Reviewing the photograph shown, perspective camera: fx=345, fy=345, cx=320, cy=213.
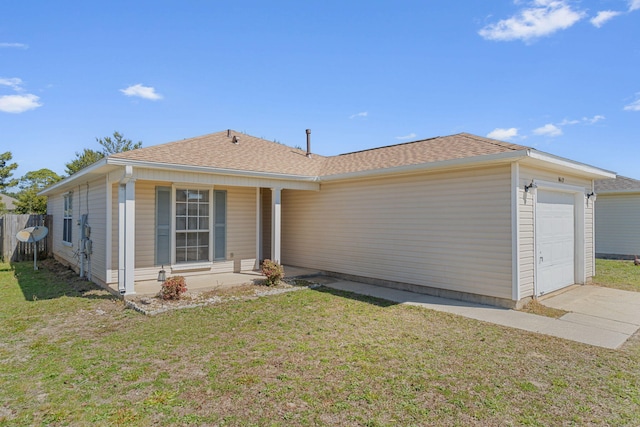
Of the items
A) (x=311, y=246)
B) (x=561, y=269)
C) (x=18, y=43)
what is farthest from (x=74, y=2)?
(x=561, y=269)

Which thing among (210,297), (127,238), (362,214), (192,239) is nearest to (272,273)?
(210,297)

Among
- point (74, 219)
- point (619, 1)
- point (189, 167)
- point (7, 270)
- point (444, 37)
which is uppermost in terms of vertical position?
point (444, 37)

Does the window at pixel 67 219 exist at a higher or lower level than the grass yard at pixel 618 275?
higher

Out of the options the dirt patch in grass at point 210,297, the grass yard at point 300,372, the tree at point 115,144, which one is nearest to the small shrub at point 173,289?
the dirt patch in grass at point 210,297

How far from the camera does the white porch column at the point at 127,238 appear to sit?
683cm

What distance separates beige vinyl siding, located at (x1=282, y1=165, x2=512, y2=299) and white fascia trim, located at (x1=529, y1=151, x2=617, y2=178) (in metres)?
0.57

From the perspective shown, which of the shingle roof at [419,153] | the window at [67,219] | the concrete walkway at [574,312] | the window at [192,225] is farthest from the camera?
the window at [67,219]

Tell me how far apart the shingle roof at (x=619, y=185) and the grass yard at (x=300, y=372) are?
42.5 feet

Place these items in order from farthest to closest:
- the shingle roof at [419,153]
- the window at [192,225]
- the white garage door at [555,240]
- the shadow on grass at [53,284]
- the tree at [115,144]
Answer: the tree at [115,144] < the window at [192,225] < the shadow on grass at [53,284] < the white garage door at [555,240] < the shingle roof at [419,153]

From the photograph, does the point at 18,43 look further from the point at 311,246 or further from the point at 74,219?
the point at 311,246

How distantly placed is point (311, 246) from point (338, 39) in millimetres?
A: 6612

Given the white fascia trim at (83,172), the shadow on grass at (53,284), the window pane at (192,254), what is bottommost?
the shadow on grass at (53,284)

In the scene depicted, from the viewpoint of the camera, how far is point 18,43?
9.25m

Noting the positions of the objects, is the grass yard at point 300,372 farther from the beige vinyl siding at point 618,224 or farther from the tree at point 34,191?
the tree at point 34,191
